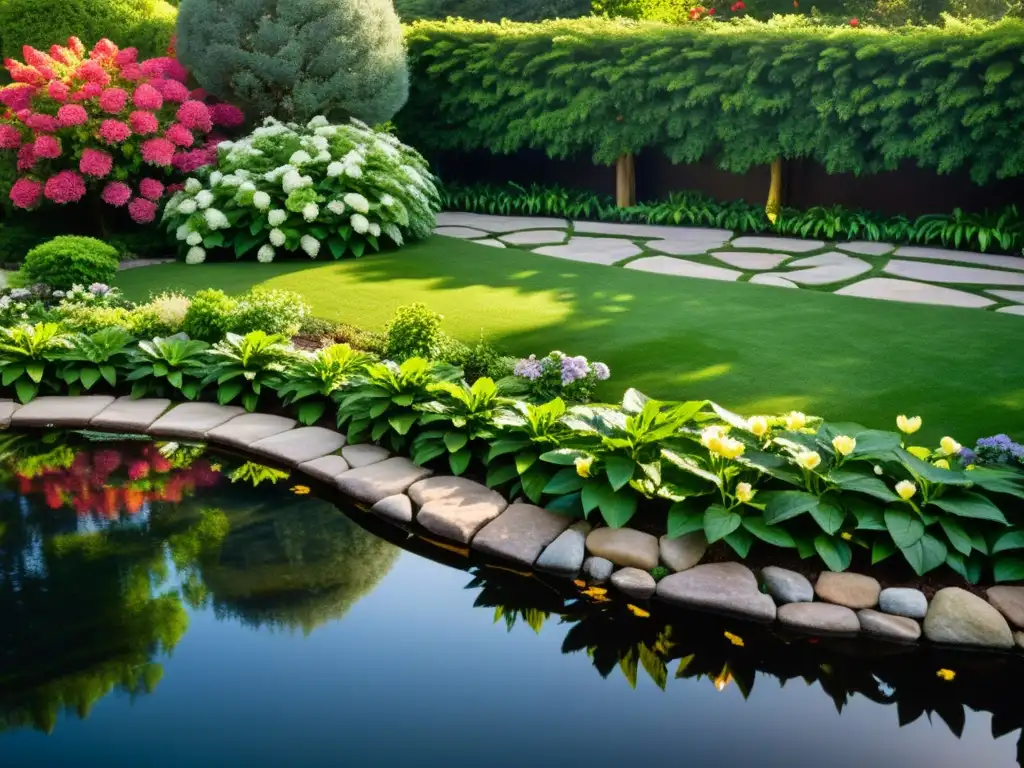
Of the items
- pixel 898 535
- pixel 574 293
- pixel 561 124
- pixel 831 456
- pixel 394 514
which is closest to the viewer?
pixel 898 535

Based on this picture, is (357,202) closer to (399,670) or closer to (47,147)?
(47,147)

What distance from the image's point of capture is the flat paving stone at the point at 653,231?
8992mm

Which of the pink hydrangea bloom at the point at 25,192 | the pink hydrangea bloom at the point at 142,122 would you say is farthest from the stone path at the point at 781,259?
the pink hydrangea bloom at the point at 25,192

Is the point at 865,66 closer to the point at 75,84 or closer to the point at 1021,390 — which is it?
the point at 1021,390

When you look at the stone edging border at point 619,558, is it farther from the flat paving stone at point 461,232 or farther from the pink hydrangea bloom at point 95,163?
the flat paving stone at point 461,232

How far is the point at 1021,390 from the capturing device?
470 centimetres

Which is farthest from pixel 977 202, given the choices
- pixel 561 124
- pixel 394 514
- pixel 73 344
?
pixel 73 344

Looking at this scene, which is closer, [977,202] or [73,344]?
[73,344]

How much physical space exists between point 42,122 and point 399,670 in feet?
21.6

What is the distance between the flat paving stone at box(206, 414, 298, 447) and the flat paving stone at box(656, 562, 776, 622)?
88.4 inches

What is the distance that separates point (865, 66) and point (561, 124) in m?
2.92

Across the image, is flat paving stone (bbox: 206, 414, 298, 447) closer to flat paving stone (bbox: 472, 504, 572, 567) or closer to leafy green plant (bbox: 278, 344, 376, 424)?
leafy green plant (bbox: 278, 344, 376, 424)

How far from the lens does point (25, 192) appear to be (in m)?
8.22

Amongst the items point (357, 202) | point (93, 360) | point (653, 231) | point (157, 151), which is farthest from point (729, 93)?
point (93, 360)
